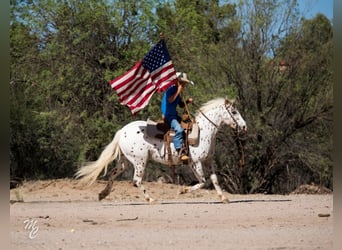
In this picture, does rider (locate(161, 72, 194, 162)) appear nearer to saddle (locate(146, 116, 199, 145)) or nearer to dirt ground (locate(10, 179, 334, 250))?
saddle (locate(146, 116, 199, 145))

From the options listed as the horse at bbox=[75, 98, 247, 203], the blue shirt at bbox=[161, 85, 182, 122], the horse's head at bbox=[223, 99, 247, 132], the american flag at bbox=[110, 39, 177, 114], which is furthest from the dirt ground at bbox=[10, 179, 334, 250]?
the american flag at bbox=[110, 39, 177, 114]

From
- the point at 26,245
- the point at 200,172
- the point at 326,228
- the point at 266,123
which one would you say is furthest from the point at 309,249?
the point at 266,123

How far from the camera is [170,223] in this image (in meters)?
11.6

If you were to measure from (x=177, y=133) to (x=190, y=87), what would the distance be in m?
6.12

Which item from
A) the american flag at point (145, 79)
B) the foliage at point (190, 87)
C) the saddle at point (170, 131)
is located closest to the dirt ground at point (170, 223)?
the saddle at point (170, 131)

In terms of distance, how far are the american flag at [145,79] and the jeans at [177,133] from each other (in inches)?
30.3

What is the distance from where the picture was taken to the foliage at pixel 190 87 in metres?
20.6

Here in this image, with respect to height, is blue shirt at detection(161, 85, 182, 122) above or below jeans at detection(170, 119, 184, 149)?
above

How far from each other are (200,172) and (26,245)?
20.1 feet

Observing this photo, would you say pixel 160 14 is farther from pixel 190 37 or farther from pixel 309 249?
pixel 309 249

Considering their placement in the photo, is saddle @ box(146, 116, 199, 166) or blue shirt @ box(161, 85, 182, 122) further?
saddle @ box(146, 116, 199, 166)

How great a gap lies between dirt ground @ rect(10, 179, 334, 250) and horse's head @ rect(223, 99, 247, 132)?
1617mm

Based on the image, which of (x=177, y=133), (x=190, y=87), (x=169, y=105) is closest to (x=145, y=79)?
(x=169, y=105)

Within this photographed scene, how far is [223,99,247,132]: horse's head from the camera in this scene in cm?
1512
